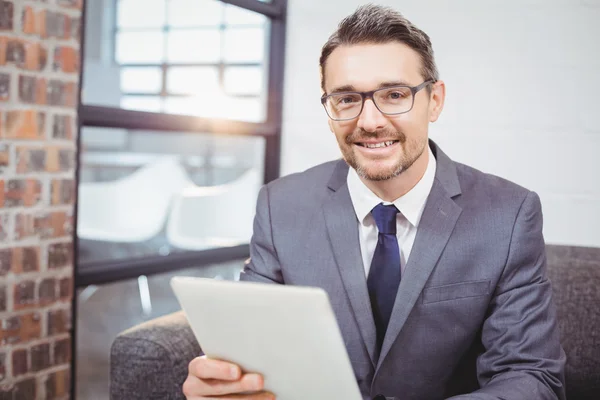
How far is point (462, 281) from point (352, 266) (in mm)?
241

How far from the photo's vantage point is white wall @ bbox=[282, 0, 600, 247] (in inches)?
89.8

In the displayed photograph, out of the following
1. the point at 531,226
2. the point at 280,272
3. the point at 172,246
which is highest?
the point at 531,226

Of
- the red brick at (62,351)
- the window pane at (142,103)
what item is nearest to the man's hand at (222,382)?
the red brick at (62,351)

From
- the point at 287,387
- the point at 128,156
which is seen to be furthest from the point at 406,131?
the point at 128,156

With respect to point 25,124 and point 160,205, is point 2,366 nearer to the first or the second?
point 25,124

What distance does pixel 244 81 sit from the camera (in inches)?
125

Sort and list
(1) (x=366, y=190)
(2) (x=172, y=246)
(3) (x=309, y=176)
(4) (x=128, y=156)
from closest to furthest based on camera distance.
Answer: (1) (x=366, y=190), (3) (x=309, y=176), (2) (x=172, y=246), (4) (x=128, y=156)

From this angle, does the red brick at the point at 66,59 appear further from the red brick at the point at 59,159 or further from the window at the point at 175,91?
the red brick at the point at 59,159

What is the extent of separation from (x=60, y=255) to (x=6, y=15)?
27.4 inches

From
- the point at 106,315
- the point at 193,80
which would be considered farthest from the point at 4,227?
the point at 106,315

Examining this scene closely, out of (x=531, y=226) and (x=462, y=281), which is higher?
(x=531, y=226)

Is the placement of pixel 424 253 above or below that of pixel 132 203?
above

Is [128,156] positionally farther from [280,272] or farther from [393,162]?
[393,162]

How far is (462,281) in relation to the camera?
1.42m
